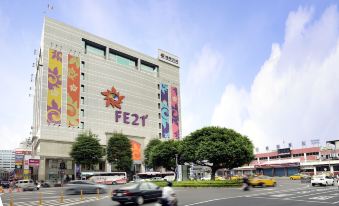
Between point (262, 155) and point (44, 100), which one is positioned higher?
point (44, 100)

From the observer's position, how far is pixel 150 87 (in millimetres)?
113812

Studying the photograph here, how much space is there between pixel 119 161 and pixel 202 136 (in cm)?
3851

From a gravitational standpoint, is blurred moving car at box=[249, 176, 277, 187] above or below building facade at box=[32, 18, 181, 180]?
below

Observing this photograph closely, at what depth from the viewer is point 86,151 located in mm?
76750

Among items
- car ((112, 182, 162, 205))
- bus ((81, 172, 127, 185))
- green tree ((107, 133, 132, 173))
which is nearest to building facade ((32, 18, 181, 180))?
green tree ((107, 133, 132, 173))

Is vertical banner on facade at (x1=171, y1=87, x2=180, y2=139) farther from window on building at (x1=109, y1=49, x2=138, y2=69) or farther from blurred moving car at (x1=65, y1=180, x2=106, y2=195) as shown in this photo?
blurred moving car at (x1=65, y1=180, x2=106, y2=195)

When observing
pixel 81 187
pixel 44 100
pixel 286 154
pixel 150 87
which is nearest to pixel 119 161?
pixel 44 100

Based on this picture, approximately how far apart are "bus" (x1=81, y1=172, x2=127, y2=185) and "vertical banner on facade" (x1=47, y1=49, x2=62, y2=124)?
59.7 feet

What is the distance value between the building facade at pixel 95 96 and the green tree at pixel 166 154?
1976 cm

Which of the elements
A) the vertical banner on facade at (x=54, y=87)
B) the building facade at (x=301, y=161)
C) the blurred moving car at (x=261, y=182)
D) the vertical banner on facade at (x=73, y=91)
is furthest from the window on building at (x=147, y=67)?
the blurred moving car at (x=261, y=182)

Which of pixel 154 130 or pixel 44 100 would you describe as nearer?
pixel 44 100

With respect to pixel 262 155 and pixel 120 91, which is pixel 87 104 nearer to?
pixel 120 91

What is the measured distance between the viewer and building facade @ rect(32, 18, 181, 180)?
83.9 metres

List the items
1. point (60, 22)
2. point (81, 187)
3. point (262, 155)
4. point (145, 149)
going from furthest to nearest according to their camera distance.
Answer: point (262, 155) → point (145, 149) → point (60, 22) → point (81, 187)
